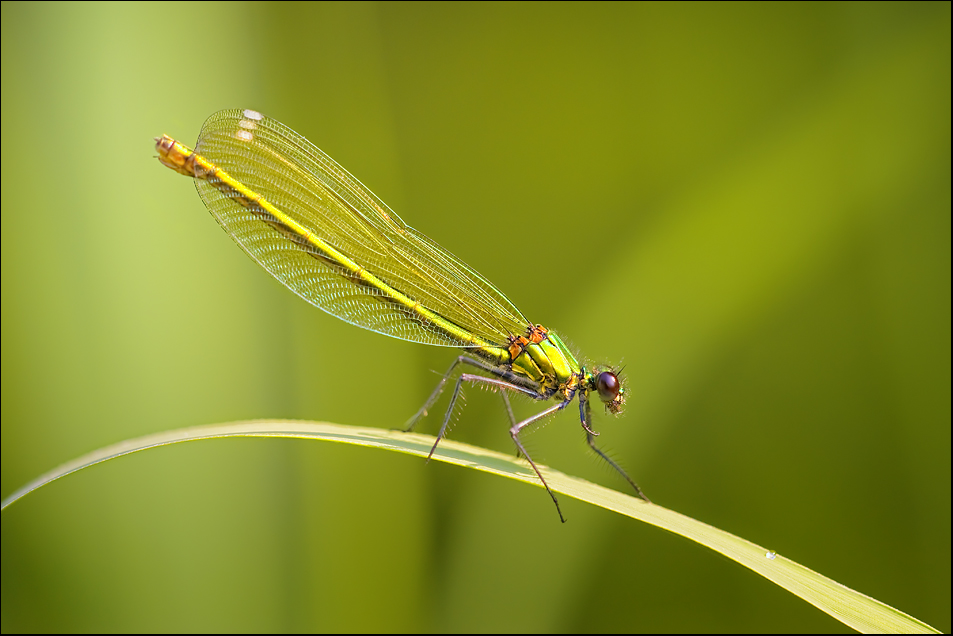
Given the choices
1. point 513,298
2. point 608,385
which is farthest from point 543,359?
point 513,298

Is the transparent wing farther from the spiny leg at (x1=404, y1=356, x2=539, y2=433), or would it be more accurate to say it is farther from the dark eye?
the dark eye

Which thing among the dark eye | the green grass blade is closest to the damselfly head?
the dark eye

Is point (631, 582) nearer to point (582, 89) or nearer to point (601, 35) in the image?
point (582, 89)

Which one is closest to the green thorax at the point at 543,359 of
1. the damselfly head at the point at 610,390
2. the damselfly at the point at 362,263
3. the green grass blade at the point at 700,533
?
the damselfly at the point at 362,263

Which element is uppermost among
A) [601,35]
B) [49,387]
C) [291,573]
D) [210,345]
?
[601,35]

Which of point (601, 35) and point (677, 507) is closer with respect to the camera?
point (677, 507)

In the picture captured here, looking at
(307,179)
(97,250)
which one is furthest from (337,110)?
(97,250)

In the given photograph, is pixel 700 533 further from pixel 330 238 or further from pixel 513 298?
pixel 513 298
